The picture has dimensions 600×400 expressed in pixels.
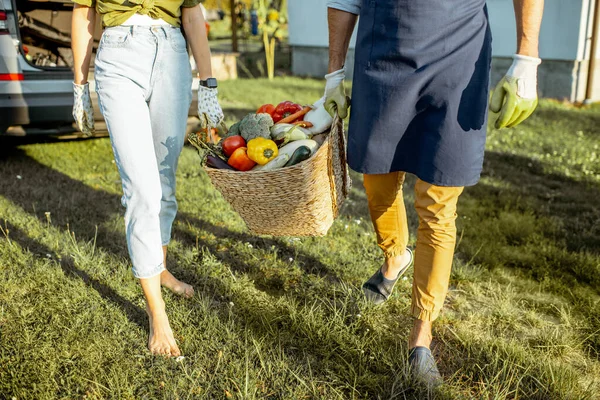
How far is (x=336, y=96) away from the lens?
2518 mm

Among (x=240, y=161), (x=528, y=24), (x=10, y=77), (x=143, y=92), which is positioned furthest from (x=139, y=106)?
(x=10, y=77)

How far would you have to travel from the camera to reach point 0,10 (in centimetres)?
418

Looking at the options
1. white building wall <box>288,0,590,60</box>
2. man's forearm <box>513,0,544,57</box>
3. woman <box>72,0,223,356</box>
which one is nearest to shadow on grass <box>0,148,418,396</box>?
woman <box>72,0,223,356</box>

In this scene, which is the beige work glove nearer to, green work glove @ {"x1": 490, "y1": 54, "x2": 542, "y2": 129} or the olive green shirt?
the olive green shirt

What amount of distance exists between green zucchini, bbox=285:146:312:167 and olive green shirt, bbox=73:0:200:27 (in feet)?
2.58

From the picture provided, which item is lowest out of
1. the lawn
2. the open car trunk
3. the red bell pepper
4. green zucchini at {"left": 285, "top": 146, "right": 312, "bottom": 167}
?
the lawn

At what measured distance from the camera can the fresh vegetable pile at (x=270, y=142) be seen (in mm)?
2381

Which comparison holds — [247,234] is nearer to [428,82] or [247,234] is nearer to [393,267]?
[393,267]

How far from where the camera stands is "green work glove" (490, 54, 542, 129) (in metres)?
2.09

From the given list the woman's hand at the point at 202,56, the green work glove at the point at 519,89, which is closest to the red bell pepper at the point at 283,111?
the woman's hand at the point at 202,56

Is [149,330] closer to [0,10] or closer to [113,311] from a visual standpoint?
[113,311]

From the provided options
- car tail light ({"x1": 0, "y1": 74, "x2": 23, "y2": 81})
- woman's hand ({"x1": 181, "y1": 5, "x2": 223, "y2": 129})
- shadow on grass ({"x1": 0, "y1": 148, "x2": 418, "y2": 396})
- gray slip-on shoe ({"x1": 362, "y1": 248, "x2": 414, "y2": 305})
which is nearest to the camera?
shadow on grass ({"x1": 0, "y1": 148, "x2": 418, "y2": 396})

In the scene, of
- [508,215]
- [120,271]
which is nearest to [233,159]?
[120,271]

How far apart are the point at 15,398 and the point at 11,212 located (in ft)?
6.96
